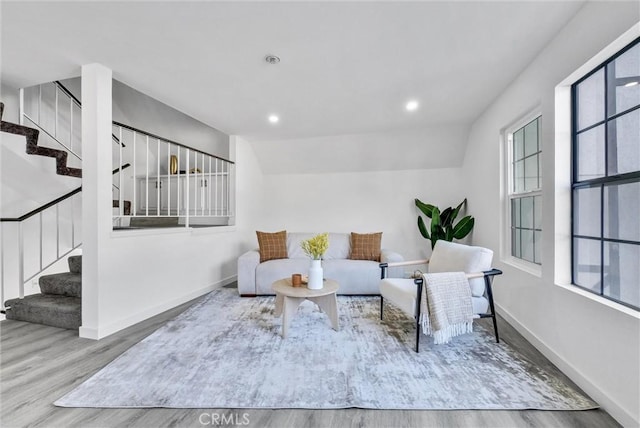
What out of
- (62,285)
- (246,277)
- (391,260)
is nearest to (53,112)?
(62,285)

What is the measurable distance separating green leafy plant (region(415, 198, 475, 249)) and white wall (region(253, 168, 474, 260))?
0.28 meters

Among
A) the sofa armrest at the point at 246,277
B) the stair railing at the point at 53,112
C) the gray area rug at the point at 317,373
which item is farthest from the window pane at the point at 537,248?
the stair railing at the point at 53,112

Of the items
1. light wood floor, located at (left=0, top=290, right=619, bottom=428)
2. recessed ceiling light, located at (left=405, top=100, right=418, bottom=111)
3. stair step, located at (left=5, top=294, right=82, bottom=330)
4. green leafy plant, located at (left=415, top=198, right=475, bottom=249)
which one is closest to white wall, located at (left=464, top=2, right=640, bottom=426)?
light wood floor, located at (left=0, top=290, right=619, bottom=428)

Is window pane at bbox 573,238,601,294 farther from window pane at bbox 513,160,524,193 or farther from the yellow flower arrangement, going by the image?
the yellow flower arrangement

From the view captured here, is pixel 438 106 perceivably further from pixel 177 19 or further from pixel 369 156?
pixel 177 19

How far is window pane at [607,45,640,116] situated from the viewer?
1556 mm

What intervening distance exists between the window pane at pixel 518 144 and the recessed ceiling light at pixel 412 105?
3.70 ft

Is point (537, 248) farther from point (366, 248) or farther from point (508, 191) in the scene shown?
point (366, 248)

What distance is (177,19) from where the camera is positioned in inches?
75.1

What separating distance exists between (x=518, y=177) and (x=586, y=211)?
1120 mm

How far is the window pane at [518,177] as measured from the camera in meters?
2.87

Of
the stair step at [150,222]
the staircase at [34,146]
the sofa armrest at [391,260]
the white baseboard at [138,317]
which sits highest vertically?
the staircase at [34,146]

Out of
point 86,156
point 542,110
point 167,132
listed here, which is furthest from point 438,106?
point 167,132

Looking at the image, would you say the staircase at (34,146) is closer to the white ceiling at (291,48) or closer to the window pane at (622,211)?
the white ceiling at (291,48)
